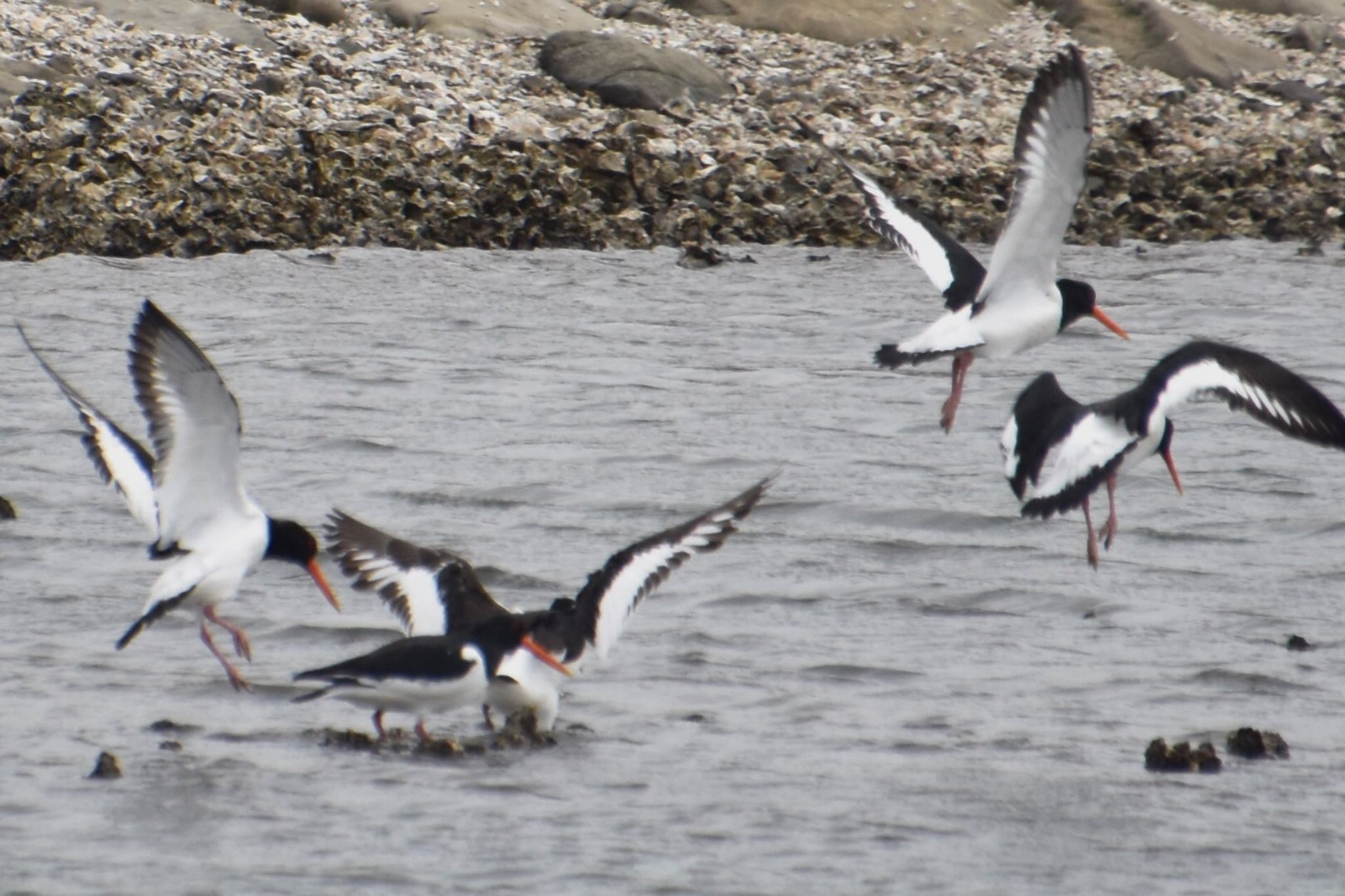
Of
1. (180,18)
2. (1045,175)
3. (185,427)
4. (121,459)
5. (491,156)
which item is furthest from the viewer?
(180,18)

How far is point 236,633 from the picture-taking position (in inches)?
311

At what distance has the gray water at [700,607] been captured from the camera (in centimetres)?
616

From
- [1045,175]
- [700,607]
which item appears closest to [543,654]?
[700,607]

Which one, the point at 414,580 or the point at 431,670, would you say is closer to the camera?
the point at 431,670

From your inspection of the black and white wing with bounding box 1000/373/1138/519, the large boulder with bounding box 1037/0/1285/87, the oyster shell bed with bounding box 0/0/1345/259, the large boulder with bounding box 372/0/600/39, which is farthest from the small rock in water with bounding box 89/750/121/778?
the large boulder with bounding box 1037/0/1285/87

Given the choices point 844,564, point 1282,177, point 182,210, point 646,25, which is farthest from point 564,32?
point 844,564

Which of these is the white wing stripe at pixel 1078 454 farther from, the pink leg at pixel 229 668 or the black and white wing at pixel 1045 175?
the pink leg at pixel 229 668

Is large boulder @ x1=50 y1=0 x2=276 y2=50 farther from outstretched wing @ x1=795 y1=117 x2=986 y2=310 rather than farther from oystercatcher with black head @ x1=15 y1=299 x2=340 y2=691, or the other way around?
oystercatcher with black head @ x1=15 y1=299 x2=340 y2=691

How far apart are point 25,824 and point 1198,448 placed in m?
7.93

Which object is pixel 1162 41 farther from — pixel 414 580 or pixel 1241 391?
pixel 414 580

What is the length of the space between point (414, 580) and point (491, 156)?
33.0ft

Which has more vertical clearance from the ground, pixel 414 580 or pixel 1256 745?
pixel 1256 745

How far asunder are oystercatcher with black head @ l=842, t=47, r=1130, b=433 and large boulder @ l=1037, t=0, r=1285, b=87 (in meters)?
14.1

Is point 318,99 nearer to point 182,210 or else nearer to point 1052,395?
point 182,210
